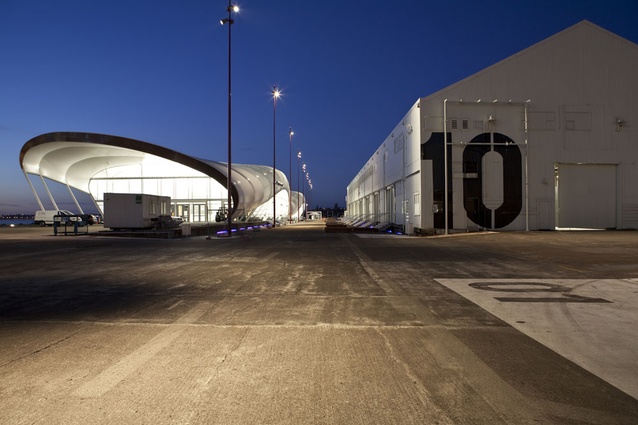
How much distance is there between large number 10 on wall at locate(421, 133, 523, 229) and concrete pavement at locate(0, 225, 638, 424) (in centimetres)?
1876

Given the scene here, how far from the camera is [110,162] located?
57.2 m

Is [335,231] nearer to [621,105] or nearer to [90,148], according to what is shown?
[621,105]

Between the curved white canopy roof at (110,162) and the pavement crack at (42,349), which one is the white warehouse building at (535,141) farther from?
the curved white canopy roof at (110,162)

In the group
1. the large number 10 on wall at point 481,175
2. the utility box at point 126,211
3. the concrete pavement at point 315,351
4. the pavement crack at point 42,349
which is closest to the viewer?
the concrete pavement at point 315,351

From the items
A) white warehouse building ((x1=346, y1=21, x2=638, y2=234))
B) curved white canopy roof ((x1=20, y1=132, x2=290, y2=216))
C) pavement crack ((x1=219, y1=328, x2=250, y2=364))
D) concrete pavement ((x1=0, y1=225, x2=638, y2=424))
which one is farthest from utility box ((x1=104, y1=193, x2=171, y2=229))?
pavement crack ((x1=219, y1=328, x2=250, y2=364))

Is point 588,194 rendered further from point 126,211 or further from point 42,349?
point 126,211

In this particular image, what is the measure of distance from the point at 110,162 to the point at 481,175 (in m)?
51.4

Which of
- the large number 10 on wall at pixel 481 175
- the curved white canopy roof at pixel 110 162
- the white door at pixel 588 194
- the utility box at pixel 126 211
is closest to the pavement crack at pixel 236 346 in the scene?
the large number 10 on wall at pixel 481 175

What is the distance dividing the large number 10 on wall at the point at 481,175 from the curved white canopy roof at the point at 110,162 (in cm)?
2547

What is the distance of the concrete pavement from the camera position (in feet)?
11.1

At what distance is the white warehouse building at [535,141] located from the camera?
92.0 ft

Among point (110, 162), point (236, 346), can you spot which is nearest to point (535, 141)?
point (236, 346)

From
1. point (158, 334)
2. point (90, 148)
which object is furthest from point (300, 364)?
point (90, 148)

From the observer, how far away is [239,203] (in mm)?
46938
